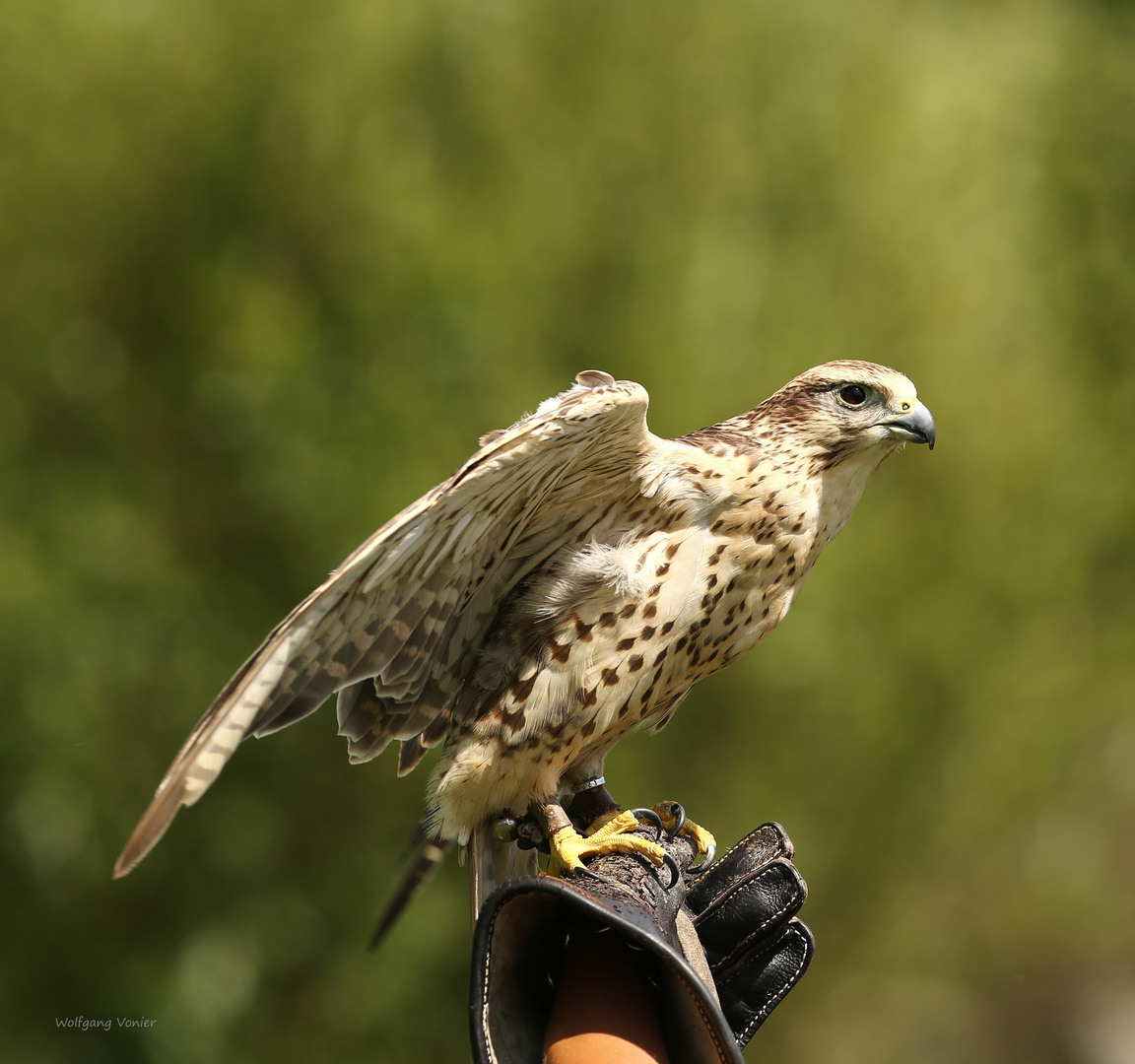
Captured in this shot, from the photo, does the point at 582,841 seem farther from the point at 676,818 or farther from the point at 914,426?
the point at 914,426

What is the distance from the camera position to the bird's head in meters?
2.43

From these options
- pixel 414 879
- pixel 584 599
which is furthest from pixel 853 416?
pixel 414 879

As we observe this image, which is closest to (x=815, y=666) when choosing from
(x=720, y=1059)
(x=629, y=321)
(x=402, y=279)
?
(x=629, y=321)

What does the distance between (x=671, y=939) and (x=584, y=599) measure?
717 millimetres

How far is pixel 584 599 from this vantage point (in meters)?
2.28

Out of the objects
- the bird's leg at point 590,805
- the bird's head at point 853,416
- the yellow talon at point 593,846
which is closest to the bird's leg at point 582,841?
the yellow talon at point 593,846

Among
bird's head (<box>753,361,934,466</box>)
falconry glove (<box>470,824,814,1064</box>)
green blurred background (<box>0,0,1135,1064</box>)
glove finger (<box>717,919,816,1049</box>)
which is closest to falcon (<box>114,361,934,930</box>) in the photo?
bird's head (<box>753,361,934,466</box>)

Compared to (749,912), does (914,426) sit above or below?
above

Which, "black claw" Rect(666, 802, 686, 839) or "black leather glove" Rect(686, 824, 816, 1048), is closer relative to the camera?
"black leather glove" Rect(686, 824, 816, 1048)

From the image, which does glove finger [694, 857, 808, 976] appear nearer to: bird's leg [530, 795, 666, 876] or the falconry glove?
the falconry glove

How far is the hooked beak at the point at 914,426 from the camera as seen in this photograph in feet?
7.86

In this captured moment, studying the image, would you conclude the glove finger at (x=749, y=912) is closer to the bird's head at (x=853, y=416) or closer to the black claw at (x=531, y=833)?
the black claw at (x=531, y=833)

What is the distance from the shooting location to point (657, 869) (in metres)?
2.21

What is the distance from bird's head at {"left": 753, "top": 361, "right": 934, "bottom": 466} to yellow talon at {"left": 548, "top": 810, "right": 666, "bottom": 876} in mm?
972
